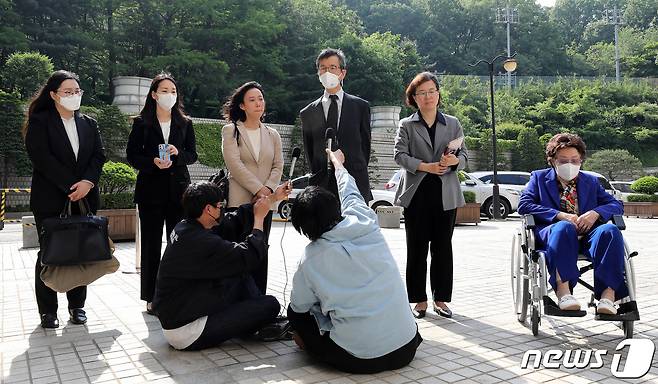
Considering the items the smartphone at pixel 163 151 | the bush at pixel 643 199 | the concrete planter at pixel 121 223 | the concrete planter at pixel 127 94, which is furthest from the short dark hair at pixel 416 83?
the concrete planter at pixel 127 94

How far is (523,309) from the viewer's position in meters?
3.97

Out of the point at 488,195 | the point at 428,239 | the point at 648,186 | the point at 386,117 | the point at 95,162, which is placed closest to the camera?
the point at 95,162

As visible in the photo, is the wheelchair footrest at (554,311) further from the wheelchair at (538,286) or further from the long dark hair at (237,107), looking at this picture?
the long dark hair at (237,107)

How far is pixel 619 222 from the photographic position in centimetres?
361

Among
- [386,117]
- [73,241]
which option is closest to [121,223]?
[73,241]

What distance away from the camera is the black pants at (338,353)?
289cm

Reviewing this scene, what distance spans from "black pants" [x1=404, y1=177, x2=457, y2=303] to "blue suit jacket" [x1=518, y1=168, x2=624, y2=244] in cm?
65

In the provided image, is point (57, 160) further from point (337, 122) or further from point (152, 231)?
point (337, 122)

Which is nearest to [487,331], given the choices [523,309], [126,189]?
[523,309]

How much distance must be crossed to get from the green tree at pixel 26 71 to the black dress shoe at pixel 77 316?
1885cm

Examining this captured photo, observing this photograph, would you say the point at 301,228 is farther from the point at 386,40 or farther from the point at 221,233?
the point at 386,40

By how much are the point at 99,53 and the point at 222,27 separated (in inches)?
250

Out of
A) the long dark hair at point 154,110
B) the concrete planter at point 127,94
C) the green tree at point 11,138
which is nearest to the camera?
the long dark hair at point 154,110

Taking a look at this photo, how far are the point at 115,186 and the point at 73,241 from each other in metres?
7.06
